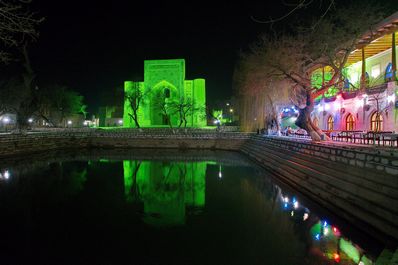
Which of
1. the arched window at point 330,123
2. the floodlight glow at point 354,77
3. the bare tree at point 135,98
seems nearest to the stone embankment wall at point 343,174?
the arched window at point 330,123

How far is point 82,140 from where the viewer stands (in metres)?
37.3

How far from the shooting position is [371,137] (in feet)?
53.6

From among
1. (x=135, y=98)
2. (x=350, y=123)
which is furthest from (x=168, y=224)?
(x=135, y=98)

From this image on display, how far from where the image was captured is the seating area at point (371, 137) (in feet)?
47.7

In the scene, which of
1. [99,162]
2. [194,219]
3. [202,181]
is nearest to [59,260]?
[194,219]

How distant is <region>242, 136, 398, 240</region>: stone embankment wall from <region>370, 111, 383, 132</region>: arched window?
8233 millimetres

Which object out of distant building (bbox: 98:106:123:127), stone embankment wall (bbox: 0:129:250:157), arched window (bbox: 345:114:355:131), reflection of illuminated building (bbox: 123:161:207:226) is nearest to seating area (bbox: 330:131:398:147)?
arched window (bbox: 345:114:355:131)

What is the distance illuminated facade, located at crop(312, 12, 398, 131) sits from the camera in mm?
19094

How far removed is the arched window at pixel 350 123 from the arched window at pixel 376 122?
2475 millimetres

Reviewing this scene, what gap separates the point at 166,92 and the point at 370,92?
38519 millimetres

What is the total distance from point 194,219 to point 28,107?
33155 millimetres

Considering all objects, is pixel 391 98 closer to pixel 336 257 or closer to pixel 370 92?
pixel 370 92

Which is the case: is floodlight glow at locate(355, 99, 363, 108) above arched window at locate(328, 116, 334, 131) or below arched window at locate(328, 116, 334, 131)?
above

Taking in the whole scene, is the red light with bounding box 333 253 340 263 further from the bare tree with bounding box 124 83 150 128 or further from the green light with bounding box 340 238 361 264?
the bare tree with bounding box 124 83 150 128
